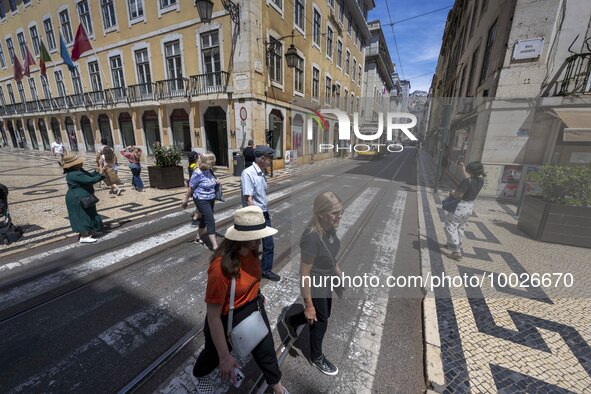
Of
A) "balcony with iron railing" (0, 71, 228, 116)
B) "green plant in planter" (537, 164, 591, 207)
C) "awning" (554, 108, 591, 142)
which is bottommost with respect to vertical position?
"green plant in planter" (537, 164, 591, 207)

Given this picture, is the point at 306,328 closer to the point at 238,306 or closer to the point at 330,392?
the point at 330,392

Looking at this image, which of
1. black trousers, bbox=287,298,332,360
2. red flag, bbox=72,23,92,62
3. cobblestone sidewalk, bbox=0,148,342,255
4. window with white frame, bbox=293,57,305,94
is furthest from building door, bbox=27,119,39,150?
black trousers, bbox=287,298,332,360

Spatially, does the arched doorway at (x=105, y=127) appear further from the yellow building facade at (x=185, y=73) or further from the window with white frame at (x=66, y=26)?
the window with white frame at (x=66, y=26)

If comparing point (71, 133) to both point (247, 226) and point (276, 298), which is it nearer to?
point (276, 298)

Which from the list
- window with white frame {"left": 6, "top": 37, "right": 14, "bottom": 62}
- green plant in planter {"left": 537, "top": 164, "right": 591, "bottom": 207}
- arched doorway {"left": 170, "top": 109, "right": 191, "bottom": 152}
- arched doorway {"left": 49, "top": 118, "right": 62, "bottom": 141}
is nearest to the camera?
green plant in planter {"left": 537, "top": 164, "right": 591, "bottom": 207}

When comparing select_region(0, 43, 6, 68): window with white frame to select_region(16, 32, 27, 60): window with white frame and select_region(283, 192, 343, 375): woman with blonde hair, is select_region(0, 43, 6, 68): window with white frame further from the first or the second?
select_region(283, 192, 343, 375): woman with blonde hair

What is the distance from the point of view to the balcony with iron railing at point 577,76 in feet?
23.5

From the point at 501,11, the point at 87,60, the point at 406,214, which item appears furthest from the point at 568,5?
the point at 87,60

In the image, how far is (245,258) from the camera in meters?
1.76

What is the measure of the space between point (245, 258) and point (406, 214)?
6652 millimetres

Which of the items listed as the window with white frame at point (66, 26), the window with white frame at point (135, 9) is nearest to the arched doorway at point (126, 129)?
the window with white frame at point (135, 9)

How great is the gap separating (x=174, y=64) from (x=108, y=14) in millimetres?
7396

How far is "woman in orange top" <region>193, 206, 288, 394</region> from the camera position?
5.15 feet

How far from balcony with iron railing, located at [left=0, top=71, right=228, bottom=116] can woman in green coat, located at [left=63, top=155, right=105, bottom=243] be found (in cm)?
1055
